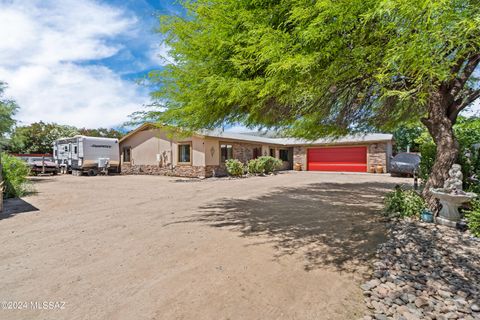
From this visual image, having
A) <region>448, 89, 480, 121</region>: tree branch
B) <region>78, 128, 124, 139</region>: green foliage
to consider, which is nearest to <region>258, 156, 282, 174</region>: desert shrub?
<region>448, 89, 480, 121</region>: tree branch

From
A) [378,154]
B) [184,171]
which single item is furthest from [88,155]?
[378,154]

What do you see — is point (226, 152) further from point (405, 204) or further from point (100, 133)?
point (100, 133)

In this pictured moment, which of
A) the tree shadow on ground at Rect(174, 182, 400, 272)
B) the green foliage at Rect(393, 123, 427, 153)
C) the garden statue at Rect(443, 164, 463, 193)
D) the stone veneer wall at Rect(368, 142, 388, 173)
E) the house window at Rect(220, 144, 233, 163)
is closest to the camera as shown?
the tree shadow on ground at Rect(174, 182, 400, 272)

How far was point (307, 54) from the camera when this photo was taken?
291 cm

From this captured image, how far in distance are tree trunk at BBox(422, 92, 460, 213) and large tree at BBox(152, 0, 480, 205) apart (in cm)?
2

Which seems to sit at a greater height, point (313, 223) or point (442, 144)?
point (442, 144)

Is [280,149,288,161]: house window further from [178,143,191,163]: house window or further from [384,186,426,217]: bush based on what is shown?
[384,186,426,217]: bush

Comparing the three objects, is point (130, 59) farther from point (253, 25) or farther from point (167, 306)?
point (167, 306)

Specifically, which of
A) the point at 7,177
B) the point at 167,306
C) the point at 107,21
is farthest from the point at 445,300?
the point at 7,177

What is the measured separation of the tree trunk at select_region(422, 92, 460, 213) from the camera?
567cm

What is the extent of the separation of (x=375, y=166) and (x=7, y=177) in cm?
2306

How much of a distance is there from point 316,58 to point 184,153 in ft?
52.4

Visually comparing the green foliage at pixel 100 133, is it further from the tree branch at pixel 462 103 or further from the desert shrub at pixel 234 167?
the tree branch at pixel 462 103

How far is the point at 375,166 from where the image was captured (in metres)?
19.9
